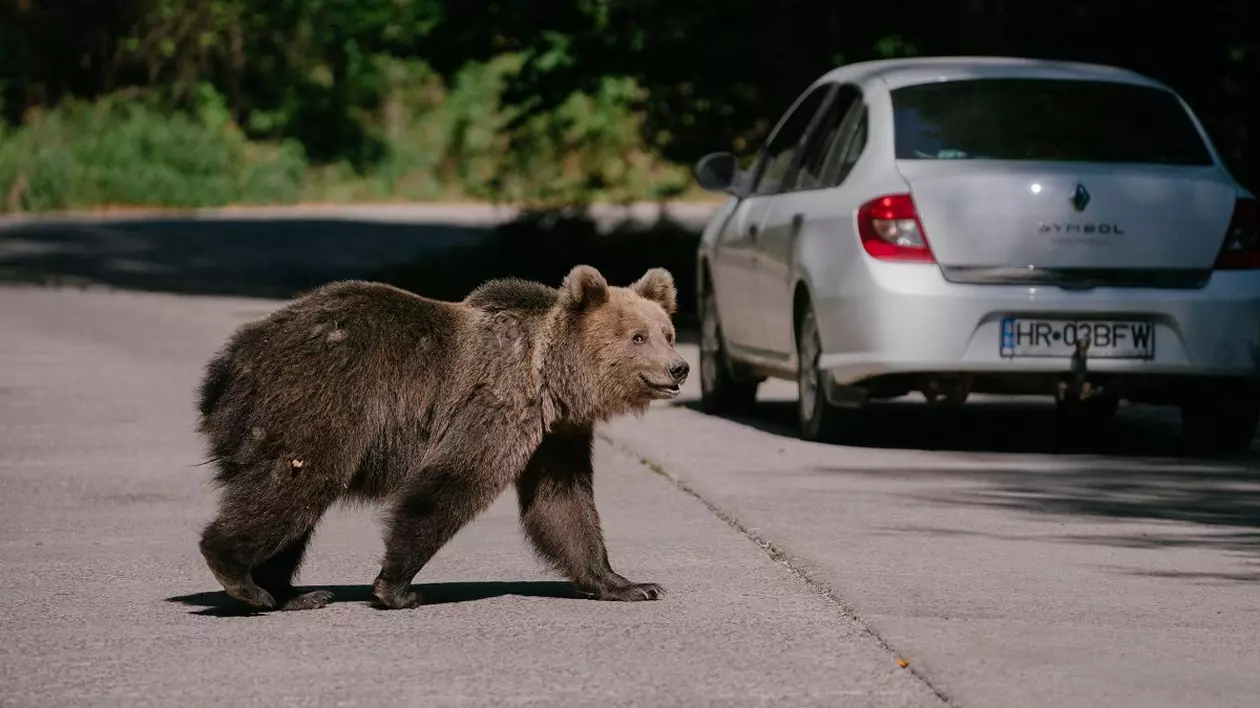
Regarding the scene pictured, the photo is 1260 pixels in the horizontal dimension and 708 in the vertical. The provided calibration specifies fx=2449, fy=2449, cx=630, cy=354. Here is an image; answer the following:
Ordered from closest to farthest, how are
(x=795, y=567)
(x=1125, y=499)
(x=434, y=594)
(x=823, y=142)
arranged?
(x=434, y=594), (x=795, y=567), (x=1125, y=499), (x=823, y=142)

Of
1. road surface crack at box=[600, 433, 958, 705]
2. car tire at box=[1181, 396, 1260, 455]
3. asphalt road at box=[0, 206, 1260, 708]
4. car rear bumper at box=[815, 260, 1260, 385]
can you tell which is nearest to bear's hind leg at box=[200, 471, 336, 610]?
asphalt road at box=[0, 206, 1260, 708]

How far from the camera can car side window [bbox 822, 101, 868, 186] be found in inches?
479

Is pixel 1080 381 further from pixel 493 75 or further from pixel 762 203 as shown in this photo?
pixel 493 75

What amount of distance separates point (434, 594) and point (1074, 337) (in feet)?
15.2

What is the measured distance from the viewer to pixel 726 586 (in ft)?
25.9

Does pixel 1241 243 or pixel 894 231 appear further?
pixel 1241 243

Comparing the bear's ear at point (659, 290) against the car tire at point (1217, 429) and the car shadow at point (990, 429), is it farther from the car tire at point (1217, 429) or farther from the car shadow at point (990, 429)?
the car tire at point (1217, 429)

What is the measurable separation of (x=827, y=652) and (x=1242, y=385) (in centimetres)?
557

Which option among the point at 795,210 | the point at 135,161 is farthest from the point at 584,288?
the point at 135,161

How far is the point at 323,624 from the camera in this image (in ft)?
23.6

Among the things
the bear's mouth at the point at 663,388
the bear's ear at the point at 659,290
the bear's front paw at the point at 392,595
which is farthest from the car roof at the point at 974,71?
the bear's front paw at the point at 392,595

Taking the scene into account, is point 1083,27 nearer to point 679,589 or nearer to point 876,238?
point 876,238

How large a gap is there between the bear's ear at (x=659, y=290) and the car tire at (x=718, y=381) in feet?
20.5

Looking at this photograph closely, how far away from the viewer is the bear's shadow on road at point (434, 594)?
7.49m
